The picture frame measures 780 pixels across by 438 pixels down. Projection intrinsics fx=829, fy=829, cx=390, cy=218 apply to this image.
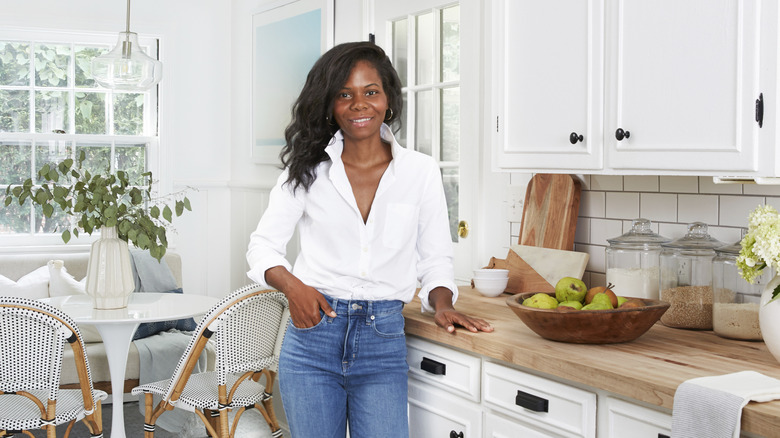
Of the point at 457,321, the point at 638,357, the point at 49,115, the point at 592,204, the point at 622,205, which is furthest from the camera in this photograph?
the point at 49,115

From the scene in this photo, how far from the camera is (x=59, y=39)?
17.0 feet

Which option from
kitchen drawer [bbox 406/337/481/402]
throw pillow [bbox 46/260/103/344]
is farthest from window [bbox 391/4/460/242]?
throw pillow [bbox 46/260/103/344]

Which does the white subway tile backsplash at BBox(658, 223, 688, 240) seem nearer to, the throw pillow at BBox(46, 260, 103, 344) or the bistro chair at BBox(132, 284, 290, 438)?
the bistro chair at BBox(132, 284, 290, 438)

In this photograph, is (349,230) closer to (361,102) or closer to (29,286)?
(361,102)

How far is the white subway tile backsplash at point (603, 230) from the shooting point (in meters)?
2.69

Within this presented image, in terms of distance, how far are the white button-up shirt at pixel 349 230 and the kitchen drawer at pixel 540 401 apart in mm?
333

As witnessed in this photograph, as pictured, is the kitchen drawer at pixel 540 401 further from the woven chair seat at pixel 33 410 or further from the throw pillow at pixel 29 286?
the throw pillow at pixel 29 286

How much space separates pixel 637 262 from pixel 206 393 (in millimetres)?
1621

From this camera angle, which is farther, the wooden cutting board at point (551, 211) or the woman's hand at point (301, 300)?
the wooden cutting board at point (551, 211)

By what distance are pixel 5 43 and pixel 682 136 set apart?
4.40m

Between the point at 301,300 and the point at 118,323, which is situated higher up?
the point at 301,300

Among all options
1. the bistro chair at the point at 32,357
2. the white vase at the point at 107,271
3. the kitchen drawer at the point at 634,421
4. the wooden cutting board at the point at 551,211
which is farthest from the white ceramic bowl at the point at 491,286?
the white vase at the point at 107,271

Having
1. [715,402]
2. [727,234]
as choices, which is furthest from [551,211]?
[715,402]

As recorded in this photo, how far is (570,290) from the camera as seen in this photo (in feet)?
7.11
